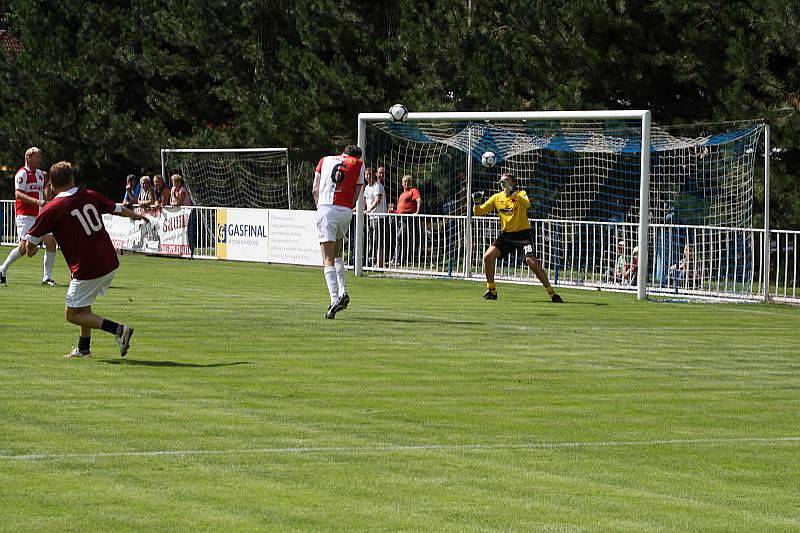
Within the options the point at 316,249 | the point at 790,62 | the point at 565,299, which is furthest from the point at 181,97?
the point at 565,299

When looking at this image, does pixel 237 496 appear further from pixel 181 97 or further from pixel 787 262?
pixel 181 97

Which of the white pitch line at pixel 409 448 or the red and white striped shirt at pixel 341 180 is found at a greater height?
the red and white striped shirt at pixel 341 180

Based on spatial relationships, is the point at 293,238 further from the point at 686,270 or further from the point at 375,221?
the point at 686,270

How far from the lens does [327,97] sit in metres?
38.3

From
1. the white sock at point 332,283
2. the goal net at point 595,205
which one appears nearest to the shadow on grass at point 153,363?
the white sock at point 332,283

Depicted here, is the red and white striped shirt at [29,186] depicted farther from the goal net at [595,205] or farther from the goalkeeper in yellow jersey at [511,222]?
the goal net at [595,205]

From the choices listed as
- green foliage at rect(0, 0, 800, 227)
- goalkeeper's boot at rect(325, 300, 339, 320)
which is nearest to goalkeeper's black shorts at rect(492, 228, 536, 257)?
goalkeeper's boot at rect(325, 300, 339, 320)

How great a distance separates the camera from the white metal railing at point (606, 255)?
79.5 feet

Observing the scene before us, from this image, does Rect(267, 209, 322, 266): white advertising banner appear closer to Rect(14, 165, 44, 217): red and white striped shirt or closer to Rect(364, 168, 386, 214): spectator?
Rect(364, 168, 386, 214): spectator

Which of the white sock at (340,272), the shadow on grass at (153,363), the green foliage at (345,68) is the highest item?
the green foliage at (345,68)

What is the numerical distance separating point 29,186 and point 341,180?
619cm

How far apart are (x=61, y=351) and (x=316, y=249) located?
637 inches

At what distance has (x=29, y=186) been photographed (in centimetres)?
2284

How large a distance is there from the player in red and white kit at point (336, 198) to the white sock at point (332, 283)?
20 mm
